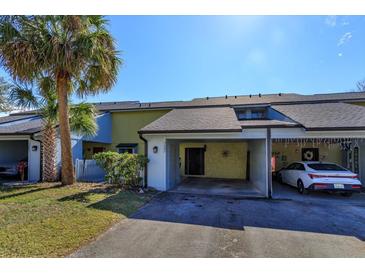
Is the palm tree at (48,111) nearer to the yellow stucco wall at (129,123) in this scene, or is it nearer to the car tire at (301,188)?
the yellow stucco wall at (129,123)

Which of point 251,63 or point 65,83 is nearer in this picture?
point 65,83

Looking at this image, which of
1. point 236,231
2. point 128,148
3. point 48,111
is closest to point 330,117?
point 236,231

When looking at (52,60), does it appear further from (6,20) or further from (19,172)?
(19,172)

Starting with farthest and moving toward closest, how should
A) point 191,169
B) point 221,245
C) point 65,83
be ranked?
point 191,169 → point 65,83 → point 221,245

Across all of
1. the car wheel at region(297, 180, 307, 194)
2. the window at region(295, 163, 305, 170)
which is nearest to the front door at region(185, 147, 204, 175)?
the window at region(295, 163, 305, 170)

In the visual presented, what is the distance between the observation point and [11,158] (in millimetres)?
13766

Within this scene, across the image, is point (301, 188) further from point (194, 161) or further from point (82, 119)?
point (82, 119)

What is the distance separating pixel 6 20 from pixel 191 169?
12.6m

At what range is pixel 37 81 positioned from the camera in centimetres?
943

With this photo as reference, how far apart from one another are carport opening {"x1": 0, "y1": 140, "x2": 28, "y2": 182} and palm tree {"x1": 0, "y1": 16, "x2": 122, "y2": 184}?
207 inches

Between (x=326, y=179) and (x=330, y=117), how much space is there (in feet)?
9.36

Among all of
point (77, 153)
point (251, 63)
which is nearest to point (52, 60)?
point (77, 153)

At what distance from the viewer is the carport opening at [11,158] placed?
11852 mm

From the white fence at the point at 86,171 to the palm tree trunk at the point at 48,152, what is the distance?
1.22 metres
